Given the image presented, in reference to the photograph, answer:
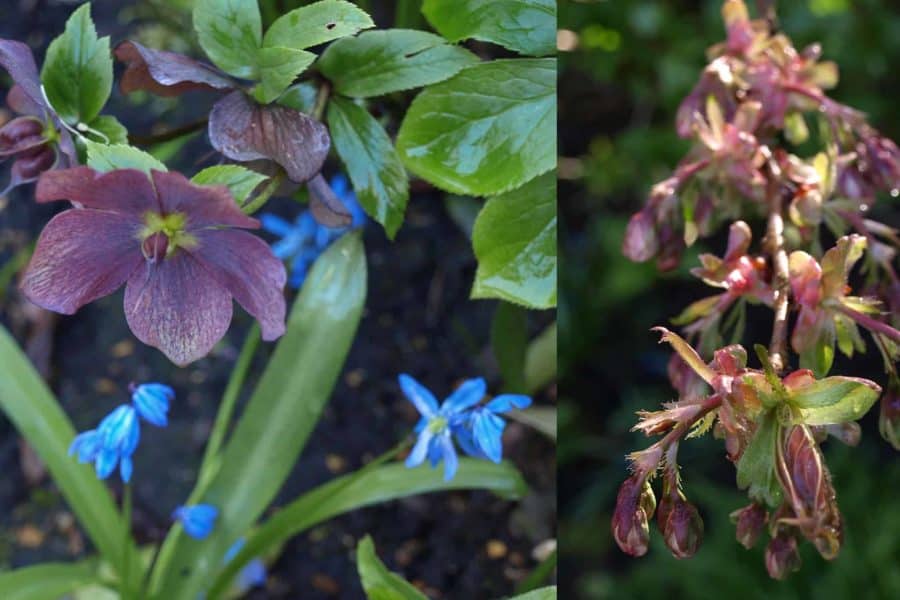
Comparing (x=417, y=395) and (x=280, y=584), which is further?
(x=280, y=584)

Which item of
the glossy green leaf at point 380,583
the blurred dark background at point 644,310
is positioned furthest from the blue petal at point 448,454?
the blurred dark background at point 644,310

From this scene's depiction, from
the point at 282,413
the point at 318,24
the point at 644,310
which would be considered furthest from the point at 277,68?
the point at 644,310

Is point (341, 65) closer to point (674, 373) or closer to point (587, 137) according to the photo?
point (674, 373)

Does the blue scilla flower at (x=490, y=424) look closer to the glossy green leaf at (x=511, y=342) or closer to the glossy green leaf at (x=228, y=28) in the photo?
the glossy green leaf at (x=511, y=342)

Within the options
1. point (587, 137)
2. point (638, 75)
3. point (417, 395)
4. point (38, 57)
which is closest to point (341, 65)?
point (417, 395)

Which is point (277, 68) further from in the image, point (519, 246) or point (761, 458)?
point (761, 458)

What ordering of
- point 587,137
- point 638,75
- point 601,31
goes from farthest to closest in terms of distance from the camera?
point 587,137, point 638,75, point 601,31

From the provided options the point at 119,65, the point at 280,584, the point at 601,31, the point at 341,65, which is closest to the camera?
the point at 341,65
